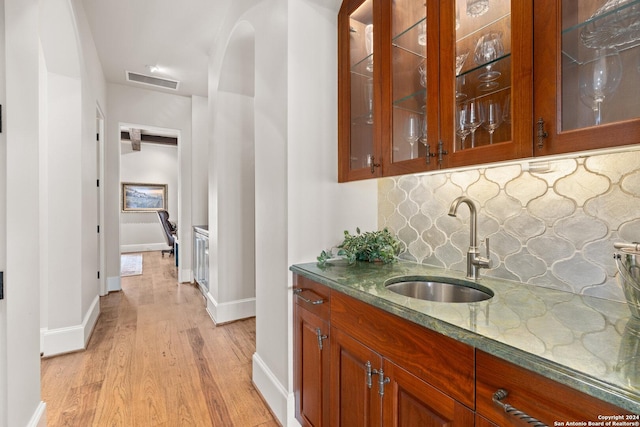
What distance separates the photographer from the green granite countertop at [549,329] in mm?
569

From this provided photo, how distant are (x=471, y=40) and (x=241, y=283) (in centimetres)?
309

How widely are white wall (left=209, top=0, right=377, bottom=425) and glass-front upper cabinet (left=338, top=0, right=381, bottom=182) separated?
0.25 ft

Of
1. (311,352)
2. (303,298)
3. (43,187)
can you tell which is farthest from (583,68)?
(43,187)

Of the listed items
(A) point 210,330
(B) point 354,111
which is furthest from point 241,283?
(B) point 354,111

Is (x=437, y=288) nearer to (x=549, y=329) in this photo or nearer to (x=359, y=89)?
(x=549, y=329)

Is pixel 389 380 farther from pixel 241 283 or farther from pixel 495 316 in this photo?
pixel 241 283

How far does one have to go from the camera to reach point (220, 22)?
320 cm

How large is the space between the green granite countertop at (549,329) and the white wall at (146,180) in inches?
362

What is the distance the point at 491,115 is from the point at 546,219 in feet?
1.55

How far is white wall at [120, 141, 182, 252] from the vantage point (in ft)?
28.2

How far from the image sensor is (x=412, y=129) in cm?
139

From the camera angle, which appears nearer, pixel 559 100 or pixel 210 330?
pixel 559 100

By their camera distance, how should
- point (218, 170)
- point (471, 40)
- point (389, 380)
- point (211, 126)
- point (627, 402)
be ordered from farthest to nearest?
1. point (211, 126)
2. point (218, 170)
3. point (471, 40)
4. point (389, 380)
5. point (627, 402)

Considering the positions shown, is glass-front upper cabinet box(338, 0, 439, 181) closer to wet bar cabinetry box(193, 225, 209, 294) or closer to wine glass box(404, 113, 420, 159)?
wine glass box(404, 113, 420, 159)
